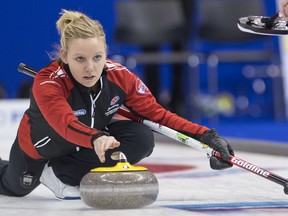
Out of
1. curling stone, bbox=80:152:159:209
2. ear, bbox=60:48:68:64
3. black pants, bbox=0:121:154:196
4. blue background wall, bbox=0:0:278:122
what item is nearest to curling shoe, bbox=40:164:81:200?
black pants, bbox=0:121:154:196

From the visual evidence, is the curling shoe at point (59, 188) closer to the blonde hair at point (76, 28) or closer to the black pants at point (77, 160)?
the black pants at point (77, 160)

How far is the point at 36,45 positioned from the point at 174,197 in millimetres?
5645

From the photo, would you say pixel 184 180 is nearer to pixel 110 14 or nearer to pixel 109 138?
pixel 109 138

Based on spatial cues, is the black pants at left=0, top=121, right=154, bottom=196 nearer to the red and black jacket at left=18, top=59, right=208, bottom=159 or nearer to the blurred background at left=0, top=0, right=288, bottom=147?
the red and black jacket at left=18, top=59, right=208, bottom=159

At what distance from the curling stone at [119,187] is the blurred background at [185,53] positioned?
13.6ft

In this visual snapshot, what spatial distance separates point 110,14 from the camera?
332 inches

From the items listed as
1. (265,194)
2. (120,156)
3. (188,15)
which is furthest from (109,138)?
(188,15)

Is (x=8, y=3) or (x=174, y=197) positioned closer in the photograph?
(x=174, y=197)

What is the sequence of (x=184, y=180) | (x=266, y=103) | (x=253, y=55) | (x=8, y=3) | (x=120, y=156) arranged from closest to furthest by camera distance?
(x=120, y=156) → (x=184, y=180) → (x=253, y=55) → (x=8, y=3) → (x=266, y=103)

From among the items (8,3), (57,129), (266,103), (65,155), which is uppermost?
(57,129)

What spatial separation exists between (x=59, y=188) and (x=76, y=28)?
1.91 feet

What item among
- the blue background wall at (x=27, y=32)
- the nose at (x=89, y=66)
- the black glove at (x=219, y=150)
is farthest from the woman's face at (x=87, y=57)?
the blue background wall at (x=27, y=32)

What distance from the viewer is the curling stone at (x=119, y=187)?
2.45 metres

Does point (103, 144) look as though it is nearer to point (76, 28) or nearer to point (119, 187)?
point (119, 187)
